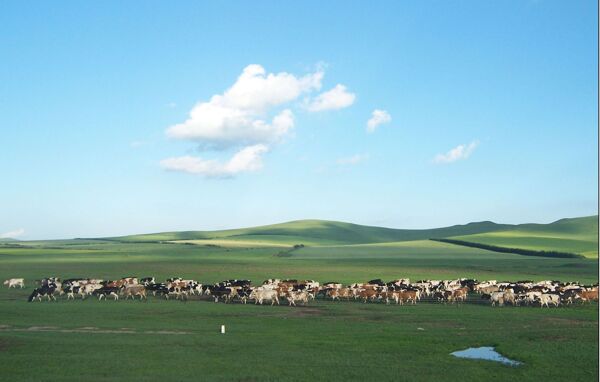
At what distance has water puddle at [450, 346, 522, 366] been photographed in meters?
19.6

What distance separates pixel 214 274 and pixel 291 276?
8.31 meters

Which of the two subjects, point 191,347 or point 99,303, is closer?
point 191,347

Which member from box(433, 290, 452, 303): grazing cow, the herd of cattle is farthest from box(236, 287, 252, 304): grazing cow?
box(433, 290, 452, 303): grazing cow

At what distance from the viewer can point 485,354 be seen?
20.8 meters


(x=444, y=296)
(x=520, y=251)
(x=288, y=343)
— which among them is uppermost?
(x=520, y=251)

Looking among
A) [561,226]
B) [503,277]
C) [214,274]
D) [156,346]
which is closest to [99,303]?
[156,346]

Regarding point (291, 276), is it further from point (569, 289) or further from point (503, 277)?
point (569, 289)

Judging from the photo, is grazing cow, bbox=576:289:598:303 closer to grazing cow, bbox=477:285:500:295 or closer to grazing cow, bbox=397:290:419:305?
grazing cow, bbox=477:285:500:295

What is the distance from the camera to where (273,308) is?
115 feet

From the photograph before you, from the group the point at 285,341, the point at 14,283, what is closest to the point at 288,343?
the point at 285,341

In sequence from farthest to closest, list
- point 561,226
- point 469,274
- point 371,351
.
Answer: point 561,226 → point 469,274 → point 371,351

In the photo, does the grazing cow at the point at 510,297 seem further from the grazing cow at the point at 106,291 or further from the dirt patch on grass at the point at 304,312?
the grazing cow at the point at 106,291

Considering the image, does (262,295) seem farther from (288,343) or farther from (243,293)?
(288,343)

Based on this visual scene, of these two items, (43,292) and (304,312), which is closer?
(304,312)
